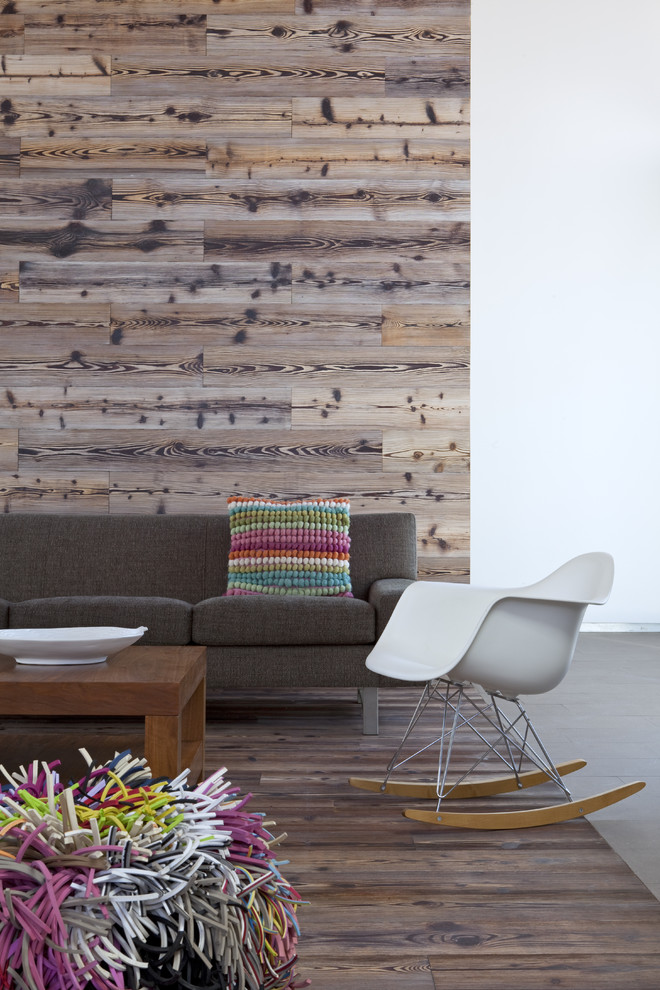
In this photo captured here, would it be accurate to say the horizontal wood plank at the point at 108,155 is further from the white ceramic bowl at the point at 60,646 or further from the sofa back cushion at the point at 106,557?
the white ceramic bowl at the point at 60,646

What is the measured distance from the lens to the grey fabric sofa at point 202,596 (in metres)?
3.18

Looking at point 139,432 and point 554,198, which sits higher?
point 554,198

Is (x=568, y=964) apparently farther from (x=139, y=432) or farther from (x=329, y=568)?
(x=139, y=432)

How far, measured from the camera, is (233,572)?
3.59 meters

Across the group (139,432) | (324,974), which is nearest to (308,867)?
(324,974)

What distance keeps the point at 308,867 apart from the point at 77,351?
343cm

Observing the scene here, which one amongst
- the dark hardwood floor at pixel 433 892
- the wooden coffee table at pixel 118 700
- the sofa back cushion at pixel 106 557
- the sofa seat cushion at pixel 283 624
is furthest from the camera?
the sofa back cushion at pixel 106 557

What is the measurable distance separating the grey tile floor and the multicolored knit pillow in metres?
0.96

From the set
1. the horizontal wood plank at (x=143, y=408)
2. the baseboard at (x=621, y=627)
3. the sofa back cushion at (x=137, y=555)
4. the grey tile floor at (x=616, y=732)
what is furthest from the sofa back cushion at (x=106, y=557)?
the baseboard at (x=621, y=627)

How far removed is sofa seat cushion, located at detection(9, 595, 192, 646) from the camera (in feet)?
10.6

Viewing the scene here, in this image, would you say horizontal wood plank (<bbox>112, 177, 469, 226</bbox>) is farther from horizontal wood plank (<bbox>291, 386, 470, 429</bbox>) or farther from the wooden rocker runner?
the wooden rocker runner

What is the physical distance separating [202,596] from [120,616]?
21.7 inches

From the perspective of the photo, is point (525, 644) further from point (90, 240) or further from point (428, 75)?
point (428, 75)

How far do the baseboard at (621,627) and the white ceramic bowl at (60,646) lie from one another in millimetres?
3699
